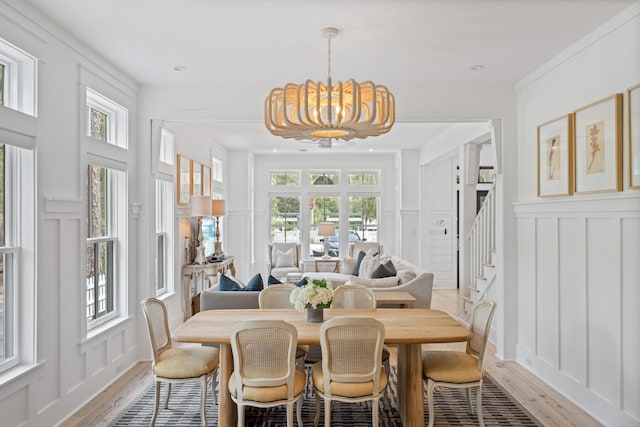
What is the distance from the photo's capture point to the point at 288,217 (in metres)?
9.91

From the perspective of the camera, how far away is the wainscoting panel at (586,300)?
3014mm

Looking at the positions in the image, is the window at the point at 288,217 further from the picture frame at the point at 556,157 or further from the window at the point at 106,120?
the picture frame at the point at 556,157

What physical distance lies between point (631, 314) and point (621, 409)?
67cm

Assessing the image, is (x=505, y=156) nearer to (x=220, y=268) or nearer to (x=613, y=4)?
(x=613, y=4)

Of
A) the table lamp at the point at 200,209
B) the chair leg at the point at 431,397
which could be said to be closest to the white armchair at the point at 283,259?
the table lamp at the point at 200,209

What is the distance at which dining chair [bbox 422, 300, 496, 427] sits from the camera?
120 inches

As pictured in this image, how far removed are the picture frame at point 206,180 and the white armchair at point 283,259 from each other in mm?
2012

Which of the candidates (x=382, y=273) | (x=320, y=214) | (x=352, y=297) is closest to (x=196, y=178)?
(x=382, y=273)

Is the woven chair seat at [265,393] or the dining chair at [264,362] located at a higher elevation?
the dining chair at [264,362]

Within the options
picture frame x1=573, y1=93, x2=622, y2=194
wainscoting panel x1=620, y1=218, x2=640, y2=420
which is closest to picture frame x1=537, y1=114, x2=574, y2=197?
picture frame x1=573, y1=93, x2=622, y2=194

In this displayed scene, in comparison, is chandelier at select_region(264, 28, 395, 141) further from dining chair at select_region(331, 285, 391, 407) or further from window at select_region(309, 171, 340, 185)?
window at select_region(309, 171, 340, 185)

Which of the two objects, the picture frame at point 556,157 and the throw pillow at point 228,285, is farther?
the throw pillow at point 228,285

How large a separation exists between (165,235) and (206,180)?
1.88 m

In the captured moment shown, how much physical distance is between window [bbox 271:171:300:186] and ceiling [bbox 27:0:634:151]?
5.11 meters
